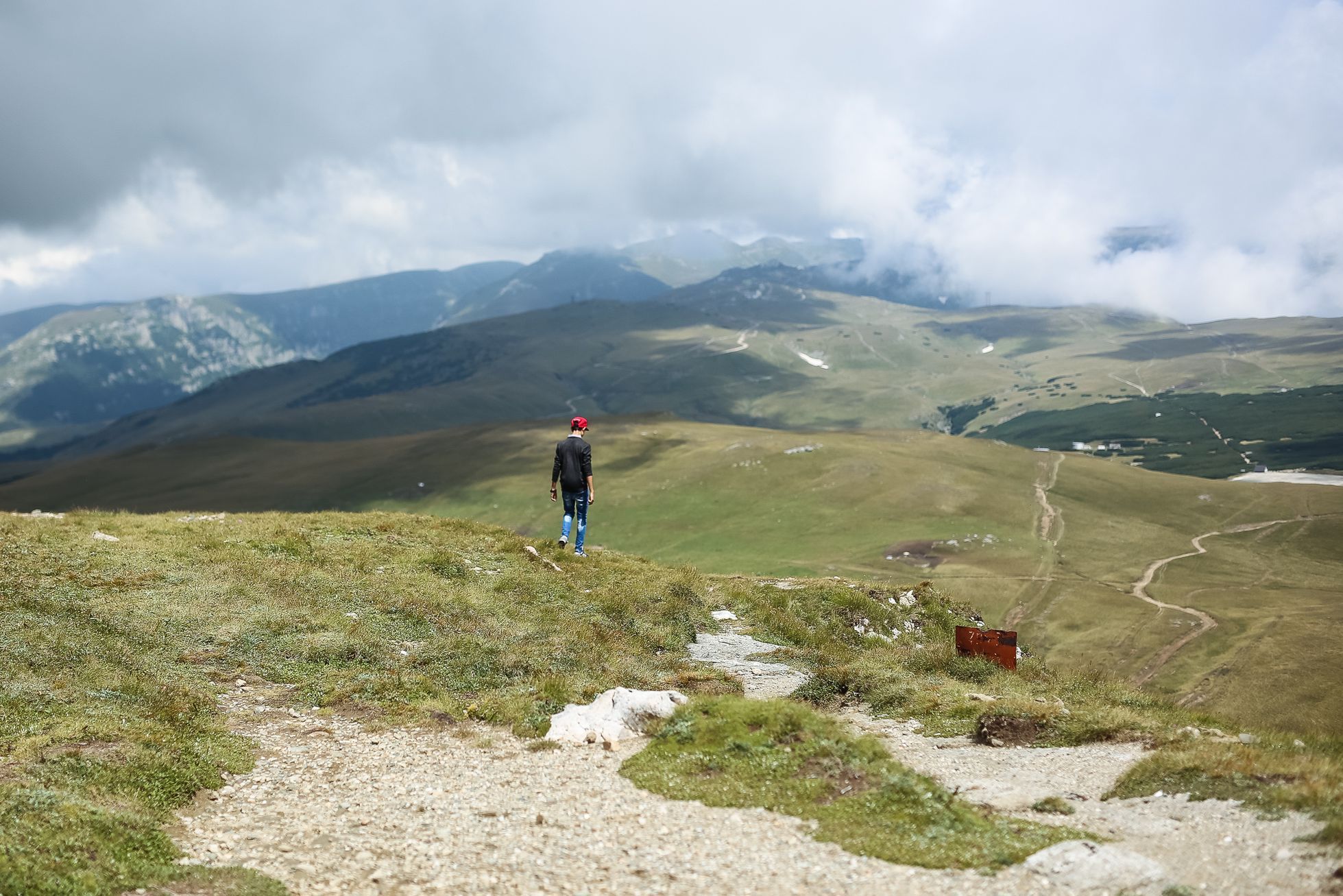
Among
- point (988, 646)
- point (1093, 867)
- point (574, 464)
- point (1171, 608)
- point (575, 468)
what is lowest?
point (1171, 608)

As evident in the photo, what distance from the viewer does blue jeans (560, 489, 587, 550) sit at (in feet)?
103

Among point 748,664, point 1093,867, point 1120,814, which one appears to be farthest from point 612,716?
point 1093,867

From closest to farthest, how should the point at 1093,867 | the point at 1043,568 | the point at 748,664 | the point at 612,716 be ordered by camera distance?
1. the point at 1093,867
2. the point at 612,716
3. the point at 748,664
4. the point at 1043,568

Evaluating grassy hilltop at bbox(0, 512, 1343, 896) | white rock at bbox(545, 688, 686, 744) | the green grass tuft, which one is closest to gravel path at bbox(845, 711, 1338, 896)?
grassy hilltop at bbox(0, 512, 1343, 896)

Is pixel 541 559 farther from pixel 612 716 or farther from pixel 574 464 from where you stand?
pixel 612 716

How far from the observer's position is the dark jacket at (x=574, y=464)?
30.2 m

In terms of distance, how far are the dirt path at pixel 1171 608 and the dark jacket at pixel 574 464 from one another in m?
103

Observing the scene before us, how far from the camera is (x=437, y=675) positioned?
70.5 ft

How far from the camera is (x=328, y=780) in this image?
1534cm

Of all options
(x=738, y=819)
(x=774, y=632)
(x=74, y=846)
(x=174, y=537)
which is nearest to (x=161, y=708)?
(x=74, y=846)

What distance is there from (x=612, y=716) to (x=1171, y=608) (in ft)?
500

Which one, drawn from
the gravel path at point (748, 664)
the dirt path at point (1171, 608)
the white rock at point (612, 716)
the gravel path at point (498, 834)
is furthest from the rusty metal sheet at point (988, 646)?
the dirt path at point (1171, 608)

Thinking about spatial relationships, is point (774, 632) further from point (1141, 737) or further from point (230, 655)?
point (230, 655)

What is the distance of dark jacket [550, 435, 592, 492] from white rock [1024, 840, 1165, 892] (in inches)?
827
